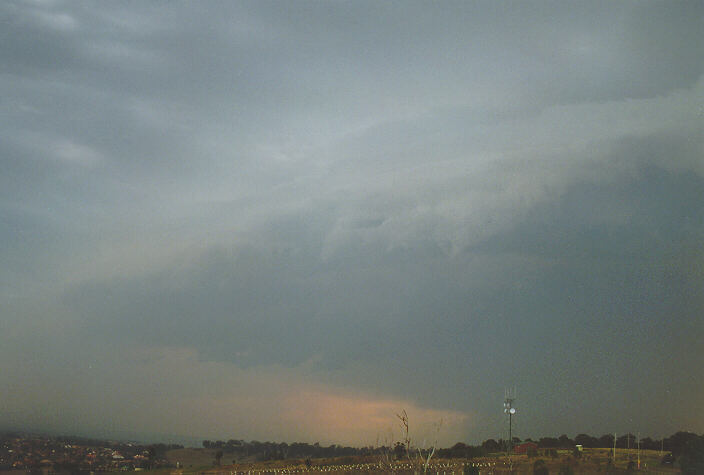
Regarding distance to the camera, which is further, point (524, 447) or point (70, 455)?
point (524, 447)

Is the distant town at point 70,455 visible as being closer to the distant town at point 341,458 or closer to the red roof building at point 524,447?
the distant town at point 341,458

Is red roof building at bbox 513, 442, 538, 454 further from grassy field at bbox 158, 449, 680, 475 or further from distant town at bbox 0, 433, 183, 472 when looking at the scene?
distant town at bbox 0, 433, 183, 472

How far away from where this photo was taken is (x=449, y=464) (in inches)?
1249

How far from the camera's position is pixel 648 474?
87.0 ft

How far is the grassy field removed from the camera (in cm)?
2875

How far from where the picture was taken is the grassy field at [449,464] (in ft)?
94.3

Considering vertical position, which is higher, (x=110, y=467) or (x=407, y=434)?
(x=407, y=434)

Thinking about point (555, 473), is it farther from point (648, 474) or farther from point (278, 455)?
point (278, 455)

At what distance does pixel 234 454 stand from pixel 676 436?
951 inches

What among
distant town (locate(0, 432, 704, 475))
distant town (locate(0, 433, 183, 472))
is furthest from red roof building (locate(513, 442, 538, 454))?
distant town (locate(0, 433, 183, 472))

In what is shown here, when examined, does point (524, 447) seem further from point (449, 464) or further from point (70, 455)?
point (70, 455)

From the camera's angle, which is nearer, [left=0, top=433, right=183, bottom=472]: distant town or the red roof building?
[left=0, top=433, right=183, bottom=472]: distant town

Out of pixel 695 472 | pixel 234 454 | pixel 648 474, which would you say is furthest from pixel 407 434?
pixel 234 454

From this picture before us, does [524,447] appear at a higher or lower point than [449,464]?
higher
